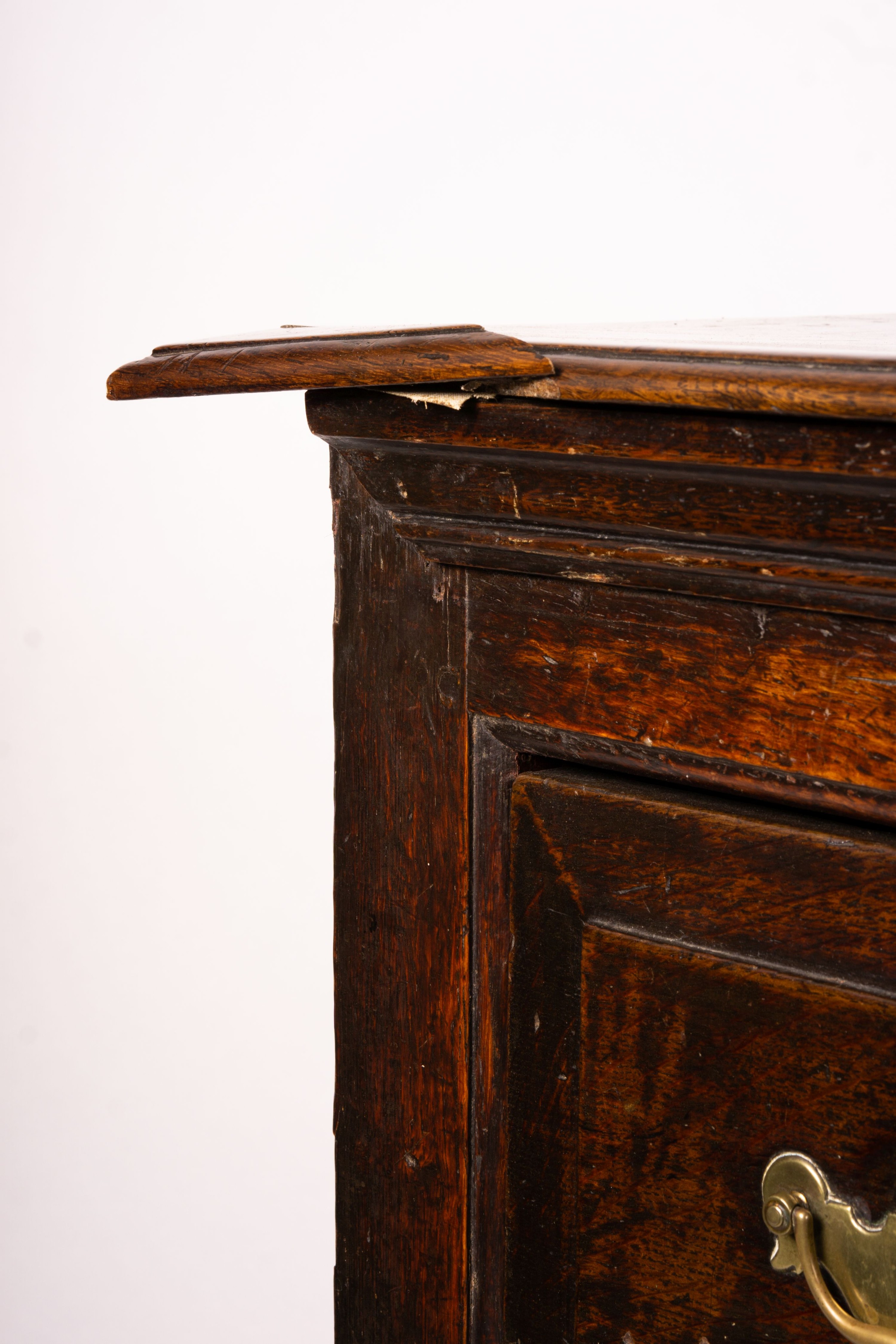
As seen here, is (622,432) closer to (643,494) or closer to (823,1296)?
(643,494)

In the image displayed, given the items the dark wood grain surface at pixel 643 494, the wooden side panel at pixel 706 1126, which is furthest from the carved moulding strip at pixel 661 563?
the wooden side panel at pixel 706 1126

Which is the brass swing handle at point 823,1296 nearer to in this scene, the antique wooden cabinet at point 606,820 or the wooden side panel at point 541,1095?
the antique wooden cabinet at point 606,820

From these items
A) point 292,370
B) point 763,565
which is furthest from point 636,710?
point 292,370

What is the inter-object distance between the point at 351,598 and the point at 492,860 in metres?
0.13

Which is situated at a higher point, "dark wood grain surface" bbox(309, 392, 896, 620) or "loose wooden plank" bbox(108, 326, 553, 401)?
"loose wooden plank" bbox(108, 326, 553, 401)

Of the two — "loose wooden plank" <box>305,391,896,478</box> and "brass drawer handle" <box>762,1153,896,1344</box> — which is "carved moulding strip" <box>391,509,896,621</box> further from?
"brass drawer handle" <box>762,1153,896,1344</box>

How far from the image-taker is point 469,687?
59cm

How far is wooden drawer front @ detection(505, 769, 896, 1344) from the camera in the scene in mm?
490

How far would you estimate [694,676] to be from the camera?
1.69 ft

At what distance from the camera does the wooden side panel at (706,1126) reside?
493mm

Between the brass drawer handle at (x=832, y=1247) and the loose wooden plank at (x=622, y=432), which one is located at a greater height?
the loose wooden plank at (x=622, y=432)

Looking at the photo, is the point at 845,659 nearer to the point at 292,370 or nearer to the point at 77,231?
the point at 292,370

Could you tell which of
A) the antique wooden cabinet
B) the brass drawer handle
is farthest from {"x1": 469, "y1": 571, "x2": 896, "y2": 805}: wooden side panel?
the brass drawer handle

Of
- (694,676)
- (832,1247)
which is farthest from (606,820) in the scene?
(832,1247)
